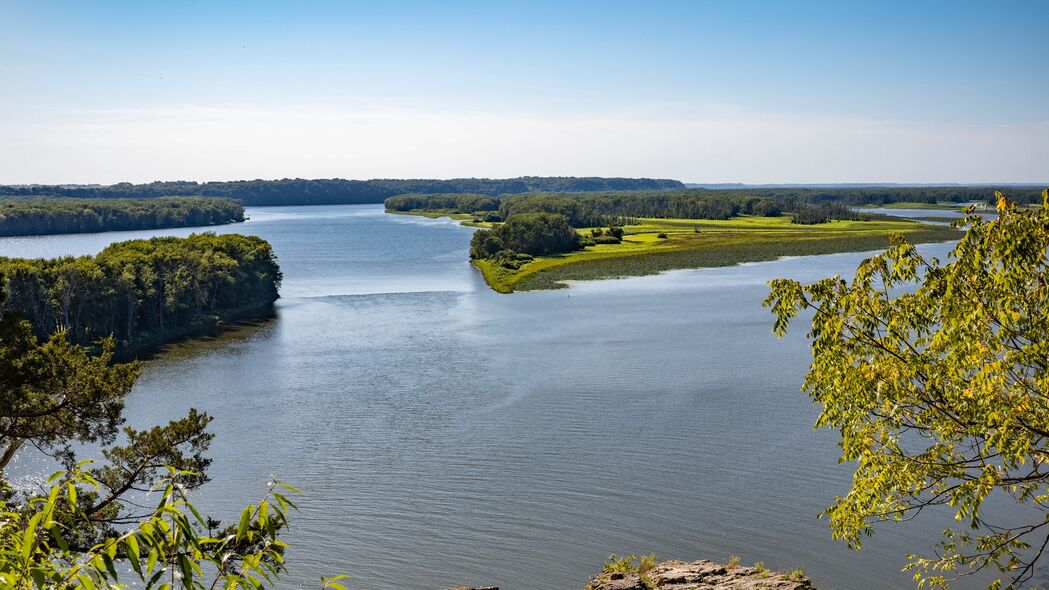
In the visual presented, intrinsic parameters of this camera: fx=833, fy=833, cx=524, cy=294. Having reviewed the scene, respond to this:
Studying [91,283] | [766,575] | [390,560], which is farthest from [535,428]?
[91,283]

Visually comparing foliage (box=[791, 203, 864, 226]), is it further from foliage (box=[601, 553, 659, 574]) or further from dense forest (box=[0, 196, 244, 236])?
foliage (box=[601, 553, 659, 574])

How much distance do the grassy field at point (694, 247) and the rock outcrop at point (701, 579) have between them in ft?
164

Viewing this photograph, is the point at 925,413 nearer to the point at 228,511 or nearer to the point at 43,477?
the point at 228,511

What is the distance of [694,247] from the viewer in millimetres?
107812

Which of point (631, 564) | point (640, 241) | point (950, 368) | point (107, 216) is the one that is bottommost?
point (631, 564)

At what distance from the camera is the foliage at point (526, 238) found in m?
97.7

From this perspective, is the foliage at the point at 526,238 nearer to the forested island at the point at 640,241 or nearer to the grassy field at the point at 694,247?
the forested island at the point at 640,241

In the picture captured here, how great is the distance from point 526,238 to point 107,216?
338 ft

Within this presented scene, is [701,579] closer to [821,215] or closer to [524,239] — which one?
[524,239]

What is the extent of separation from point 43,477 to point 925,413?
2692cm

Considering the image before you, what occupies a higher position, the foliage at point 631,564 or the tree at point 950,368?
the tree at point 950,368

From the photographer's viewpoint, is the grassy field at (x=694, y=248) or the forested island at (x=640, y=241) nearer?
the grassy field at (x=694, y=248)

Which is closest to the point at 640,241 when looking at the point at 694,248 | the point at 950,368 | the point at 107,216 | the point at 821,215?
the point at 694,248

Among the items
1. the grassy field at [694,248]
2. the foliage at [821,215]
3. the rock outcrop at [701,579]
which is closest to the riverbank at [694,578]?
the rock outcrop at [701,579]
